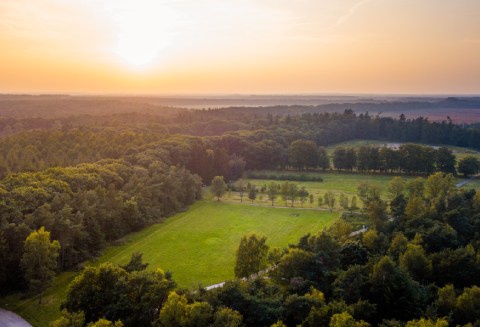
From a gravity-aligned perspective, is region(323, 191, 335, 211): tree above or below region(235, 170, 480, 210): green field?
above

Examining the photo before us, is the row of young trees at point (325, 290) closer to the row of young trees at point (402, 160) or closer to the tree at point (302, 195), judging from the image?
the tree at point (302, 195)

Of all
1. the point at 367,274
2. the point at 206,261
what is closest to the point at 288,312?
the point at 367,274

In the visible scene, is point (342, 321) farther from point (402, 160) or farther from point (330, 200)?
point (402, 160)

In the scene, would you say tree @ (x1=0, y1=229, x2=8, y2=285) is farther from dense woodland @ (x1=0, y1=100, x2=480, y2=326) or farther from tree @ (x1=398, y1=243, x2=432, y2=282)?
tree @ (x1=398, y1=243, x2=432, y2=282)

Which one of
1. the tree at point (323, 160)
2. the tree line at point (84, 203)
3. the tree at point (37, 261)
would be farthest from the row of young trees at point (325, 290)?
the tree at point (323, 160)

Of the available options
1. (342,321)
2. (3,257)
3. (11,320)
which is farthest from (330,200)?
(11,320)

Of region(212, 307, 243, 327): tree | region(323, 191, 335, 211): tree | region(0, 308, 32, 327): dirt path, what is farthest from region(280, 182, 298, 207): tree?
region(212, 307, 243, 327): tree
